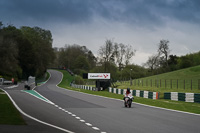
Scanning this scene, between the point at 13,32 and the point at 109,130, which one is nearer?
the point at 109,130

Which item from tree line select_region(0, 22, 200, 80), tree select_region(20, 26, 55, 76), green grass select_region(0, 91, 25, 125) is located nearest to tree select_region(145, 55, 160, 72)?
tree line select_region(0, 22, 200, 80)

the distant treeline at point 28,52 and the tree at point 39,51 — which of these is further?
the tree at point 39,51

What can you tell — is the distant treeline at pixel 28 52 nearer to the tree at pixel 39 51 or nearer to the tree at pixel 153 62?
the tree at pixel 39 51

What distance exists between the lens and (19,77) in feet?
366

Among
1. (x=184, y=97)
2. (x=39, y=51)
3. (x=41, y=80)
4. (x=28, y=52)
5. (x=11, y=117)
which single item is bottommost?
(x=11, y=117)

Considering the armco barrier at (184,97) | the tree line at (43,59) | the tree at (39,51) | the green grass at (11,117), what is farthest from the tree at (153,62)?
the green grass at (11,117)

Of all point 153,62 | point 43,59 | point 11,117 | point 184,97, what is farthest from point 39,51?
point 11,117

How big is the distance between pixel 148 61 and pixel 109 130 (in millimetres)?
109279

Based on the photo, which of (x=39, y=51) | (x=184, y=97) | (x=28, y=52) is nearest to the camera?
(x=184, y=97)

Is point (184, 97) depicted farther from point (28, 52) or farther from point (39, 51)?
point (39, 51)

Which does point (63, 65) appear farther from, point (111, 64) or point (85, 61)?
point (111, 64)

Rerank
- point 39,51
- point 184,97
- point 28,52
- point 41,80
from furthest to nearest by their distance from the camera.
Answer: point 39,51
point 28,52
point 41,80
point 184,97

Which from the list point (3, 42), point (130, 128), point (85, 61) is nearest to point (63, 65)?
point (85, 61)

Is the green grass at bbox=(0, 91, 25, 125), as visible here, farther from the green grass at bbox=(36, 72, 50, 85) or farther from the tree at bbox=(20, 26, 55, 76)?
the tree at bbox=(20, 26, 55, 76)
